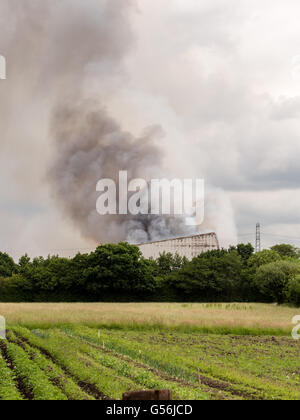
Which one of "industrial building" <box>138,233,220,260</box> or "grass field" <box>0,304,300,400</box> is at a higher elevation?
"industrial building" <box>138,233,220,260</box>

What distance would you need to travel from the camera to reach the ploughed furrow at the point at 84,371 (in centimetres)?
1494

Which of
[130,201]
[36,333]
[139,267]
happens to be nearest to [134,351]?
[36,333]

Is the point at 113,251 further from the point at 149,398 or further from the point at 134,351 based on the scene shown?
the point at 149,398

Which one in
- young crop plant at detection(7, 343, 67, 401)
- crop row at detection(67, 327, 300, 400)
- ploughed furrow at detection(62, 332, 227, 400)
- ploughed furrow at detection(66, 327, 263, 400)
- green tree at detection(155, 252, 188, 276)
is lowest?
crop row at detection(67, 327, 300, 400)

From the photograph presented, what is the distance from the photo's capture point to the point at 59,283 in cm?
8162

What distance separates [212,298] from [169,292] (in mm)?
7546

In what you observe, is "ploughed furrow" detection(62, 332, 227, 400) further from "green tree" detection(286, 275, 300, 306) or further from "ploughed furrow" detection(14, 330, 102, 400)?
"green tree" detection(286, 275, 300, 306)

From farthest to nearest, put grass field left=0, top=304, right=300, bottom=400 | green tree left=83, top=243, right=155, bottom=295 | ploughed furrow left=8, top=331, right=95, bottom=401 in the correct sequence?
green tree left=83, top=243, right=155, bottom=295 < grass field left=0, top=304, right=300, bottom=400 < ploughed furrow left=8, top=331, right=95, bottom=401

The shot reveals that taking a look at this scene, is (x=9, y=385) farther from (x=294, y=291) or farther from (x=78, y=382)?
(x=294, y=291)

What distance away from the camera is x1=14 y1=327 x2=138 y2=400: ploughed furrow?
14.9 m

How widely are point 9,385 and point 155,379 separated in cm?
478

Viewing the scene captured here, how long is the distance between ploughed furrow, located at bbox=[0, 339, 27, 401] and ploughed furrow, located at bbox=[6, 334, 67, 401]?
0.58 ft

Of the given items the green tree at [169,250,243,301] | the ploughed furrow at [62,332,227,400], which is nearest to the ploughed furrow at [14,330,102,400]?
the ploughed furrow at [62,332,227,400]

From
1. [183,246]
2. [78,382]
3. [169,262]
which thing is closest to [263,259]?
[169,262]
